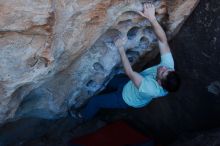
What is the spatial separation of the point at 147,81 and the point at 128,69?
16 cm

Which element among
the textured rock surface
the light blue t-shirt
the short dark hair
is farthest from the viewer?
the textured rock surface

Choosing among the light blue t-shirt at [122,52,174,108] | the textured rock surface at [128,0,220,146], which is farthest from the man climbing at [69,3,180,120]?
the textured rock surface at [128,0,220,146]

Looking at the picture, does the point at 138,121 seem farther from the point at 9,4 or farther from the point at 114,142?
the point at 9,4

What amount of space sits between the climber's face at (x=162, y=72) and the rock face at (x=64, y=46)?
0.35 m

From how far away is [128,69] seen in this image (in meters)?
2.94

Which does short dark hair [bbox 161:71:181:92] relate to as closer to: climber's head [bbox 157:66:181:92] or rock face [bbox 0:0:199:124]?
climber's head [bbox 157:66:181:92]

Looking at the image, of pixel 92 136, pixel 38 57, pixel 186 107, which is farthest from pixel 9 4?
pixel 186 107

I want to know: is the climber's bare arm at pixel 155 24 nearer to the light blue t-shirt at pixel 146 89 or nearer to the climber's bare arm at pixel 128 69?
the light blue t-shirt at pixel 146 89

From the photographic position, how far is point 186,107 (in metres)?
3.67

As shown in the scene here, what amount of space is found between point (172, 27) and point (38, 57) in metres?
1.07

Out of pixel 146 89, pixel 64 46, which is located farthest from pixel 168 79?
pixel 64 46

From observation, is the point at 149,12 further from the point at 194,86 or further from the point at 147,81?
the point at 194,86

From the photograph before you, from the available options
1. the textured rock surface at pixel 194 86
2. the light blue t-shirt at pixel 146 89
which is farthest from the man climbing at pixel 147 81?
the textured rock surface at pixel 194 86

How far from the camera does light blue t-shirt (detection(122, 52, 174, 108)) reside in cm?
288
